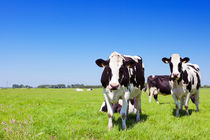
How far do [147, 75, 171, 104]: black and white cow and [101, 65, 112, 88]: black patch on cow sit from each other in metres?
12.9

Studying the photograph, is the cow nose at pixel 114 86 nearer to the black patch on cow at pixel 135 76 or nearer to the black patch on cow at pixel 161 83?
the black patch on cow at pixel 135 76

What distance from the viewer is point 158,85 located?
1798cm

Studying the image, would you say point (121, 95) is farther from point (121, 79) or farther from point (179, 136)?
point (179, 136)

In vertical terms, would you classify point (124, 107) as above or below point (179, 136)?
above

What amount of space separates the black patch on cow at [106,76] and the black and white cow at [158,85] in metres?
12.9

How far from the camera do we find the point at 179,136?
5.33 metres

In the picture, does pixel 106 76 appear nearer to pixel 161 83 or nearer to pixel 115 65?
pixel 115 65

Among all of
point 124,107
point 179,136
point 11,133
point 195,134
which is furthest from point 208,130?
point 11,133

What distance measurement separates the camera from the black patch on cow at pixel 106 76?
219 inches

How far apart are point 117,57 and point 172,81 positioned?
4356 millimetres

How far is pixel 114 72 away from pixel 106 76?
0.38 meters

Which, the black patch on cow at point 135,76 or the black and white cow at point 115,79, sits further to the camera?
the black patch on cow at point 135,76

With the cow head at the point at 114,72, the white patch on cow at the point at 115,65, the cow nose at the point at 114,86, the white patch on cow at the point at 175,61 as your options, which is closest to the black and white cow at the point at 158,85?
the white patch on cow at the point at 175,61

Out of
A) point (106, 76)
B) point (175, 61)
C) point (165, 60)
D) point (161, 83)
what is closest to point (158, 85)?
point (161, 83)
